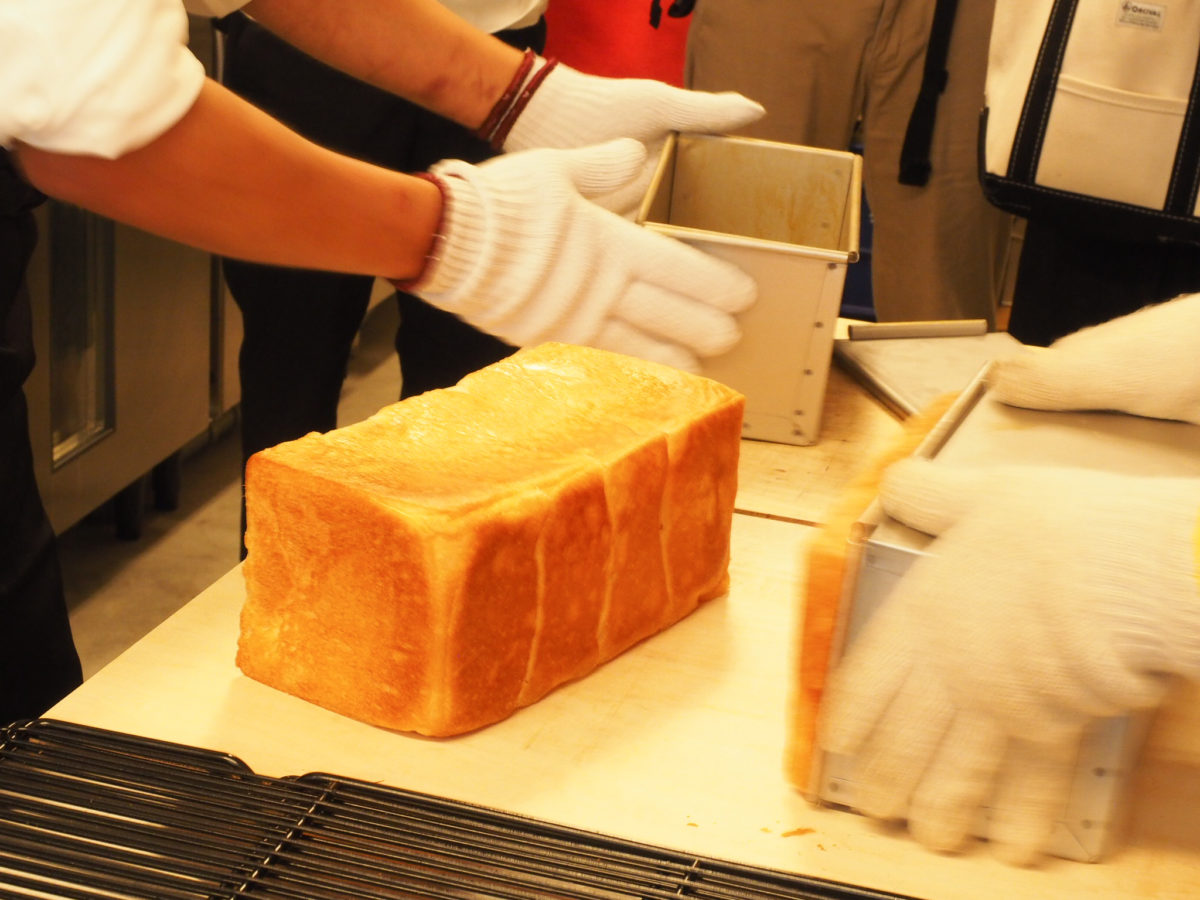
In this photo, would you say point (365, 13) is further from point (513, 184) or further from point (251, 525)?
point (251, 525)

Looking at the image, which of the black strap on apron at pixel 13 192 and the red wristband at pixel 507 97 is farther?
the red wristband at pixel 507 97

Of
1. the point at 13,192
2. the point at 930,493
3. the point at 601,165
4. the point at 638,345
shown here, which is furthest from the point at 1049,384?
the point at 13,192

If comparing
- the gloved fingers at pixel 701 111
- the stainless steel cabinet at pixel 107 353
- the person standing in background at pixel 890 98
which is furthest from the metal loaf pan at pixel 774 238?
the stainless steel cabinet at pixel 107 353

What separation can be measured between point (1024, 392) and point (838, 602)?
13.1 inches

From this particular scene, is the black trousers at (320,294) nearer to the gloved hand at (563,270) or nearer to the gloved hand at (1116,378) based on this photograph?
the gloved hand at (563,270)

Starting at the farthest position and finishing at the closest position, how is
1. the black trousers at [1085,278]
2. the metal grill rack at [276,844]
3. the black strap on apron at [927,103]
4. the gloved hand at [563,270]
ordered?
the black strap on apron at [927,103]
the black trousers at [1085,278]
the gloved hand at [563,270]
the metal grill rack at [276,844]

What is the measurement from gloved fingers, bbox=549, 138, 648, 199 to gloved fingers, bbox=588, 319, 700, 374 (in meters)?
0.16

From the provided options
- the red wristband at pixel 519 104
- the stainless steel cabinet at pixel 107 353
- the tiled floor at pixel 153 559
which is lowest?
the tiled floor at pixel 153 559

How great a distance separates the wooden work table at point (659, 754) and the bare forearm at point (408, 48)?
2.26 feet

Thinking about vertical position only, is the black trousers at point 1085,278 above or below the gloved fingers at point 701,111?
below

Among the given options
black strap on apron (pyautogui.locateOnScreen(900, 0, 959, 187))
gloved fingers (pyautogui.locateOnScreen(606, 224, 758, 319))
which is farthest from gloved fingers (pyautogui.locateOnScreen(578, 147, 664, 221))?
black strap on apron (pyautogui.locateOnScreen(900, 0, 959, 187))

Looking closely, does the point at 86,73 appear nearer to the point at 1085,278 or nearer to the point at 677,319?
the point at 677,319

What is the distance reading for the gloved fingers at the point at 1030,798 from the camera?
735mm

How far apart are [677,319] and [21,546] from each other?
67 centimetres
